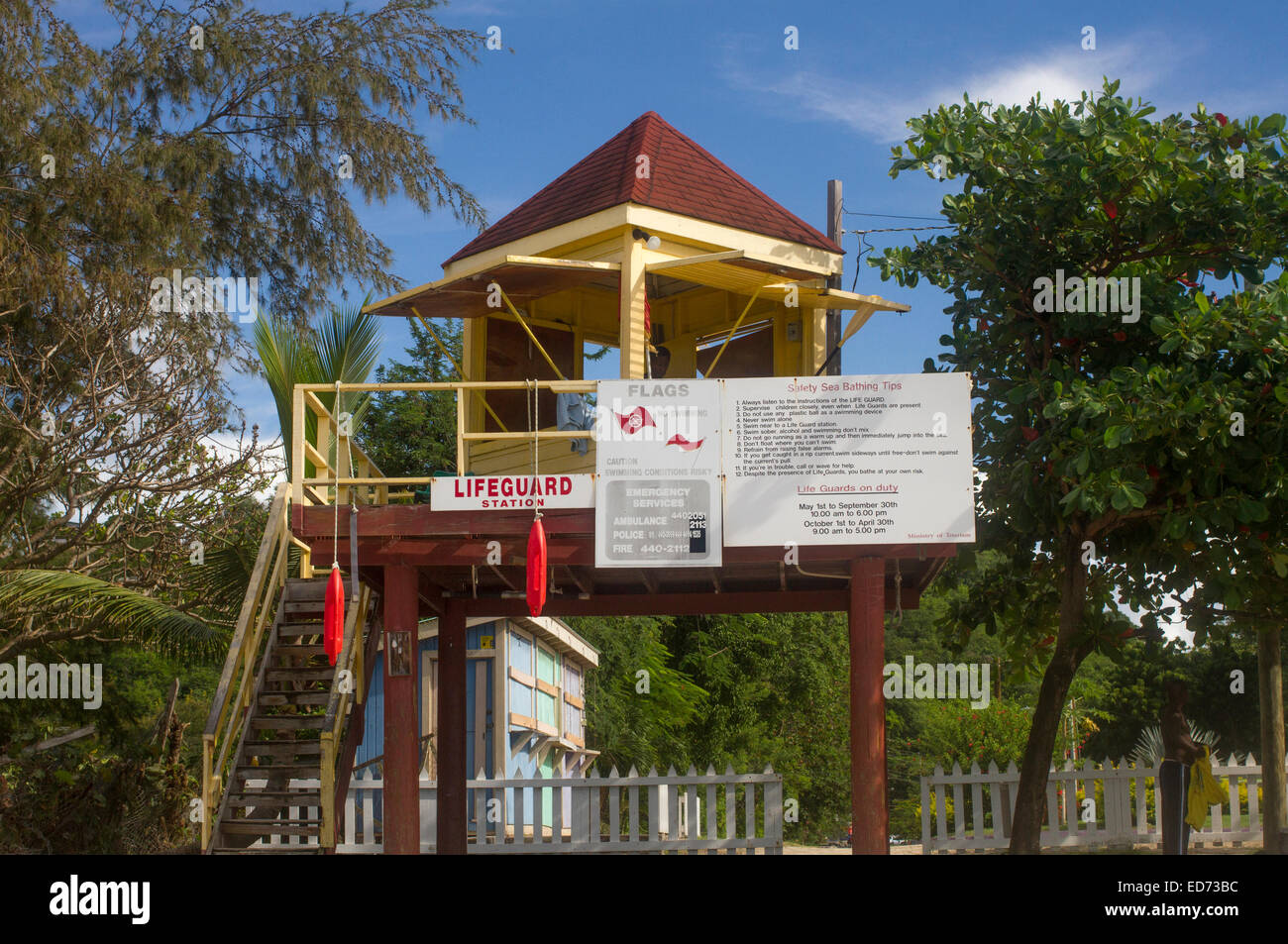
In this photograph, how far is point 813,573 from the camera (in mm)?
13094

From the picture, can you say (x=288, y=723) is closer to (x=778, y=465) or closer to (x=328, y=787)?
(x=328, y=787)

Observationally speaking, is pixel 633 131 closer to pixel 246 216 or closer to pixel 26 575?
pixel 26 575

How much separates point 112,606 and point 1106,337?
11.9 m

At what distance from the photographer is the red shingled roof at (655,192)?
14852 millimetres

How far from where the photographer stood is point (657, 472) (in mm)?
12062

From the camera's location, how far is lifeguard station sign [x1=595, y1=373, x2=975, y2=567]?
38.7 feet

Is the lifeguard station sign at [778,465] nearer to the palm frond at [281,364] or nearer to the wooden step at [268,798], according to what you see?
the wooden step at [268,798]

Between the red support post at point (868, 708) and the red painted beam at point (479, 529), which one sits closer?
the red support post at point (868, 708)

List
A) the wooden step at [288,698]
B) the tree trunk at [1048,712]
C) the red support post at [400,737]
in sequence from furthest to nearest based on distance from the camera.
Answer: the tree trunk at [1048,712] < the wooden step at [288,698] < the red support post at [400,737]

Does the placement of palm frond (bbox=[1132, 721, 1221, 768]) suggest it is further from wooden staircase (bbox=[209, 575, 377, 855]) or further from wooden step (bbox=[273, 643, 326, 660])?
wooden step (bbox=[273, 643, 326, 660])

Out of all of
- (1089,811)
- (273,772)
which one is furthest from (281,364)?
(1089,811)

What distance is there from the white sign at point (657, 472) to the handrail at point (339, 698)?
288cm

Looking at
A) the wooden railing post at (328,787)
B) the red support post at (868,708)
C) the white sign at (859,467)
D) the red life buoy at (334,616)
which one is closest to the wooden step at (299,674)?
the wooden railing post at (328,787)

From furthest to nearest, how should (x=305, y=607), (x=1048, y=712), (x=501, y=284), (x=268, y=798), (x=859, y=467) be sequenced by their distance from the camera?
(x=305, y=607)
(x=501, y=284)
(x=1048, y=712)
(x=268, y=798)
(x=859, y=467)
